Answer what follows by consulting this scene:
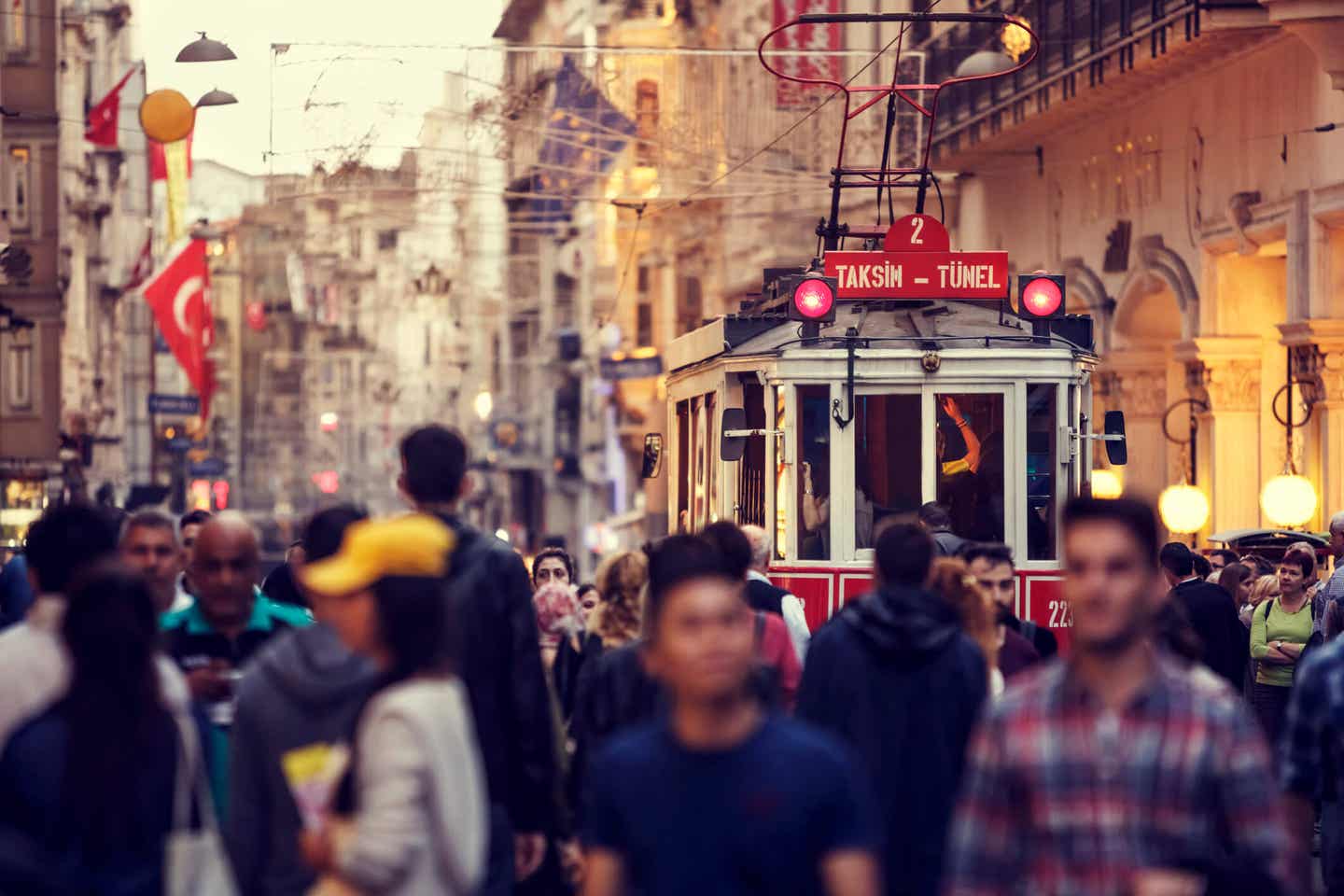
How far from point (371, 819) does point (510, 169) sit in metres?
27.0

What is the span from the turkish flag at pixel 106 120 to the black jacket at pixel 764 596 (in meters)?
25.9

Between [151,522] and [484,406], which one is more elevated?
[484,406]

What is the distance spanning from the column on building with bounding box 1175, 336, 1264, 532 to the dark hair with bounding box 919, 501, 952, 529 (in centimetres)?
1190

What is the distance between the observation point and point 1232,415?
26.0 metres

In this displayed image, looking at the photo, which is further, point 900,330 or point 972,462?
point 900,330

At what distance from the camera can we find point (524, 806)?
23.8 feet

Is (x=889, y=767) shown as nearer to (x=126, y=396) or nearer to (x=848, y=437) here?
(x=848, y=437)

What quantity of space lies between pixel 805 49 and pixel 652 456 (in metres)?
12.0

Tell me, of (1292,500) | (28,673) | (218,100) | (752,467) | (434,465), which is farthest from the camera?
(218,100)

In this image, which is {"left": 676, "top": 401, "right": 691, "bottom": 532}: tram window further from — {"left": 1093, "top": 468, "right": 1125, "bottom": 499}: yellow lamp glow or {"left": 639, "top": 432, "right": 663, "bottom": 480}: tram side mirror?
{"left": 1093, "top": 468, "right": 1125, "bottom": 499}: yellow lamp glow

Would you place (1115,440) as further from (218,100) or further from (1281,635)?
(218,100)

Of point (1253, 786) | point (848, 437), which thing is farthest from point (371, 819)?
point (848, 437)

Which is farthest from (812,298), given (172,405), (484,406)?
(484,406)

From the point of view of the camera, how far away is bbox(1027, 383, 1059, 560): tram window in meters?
15.4
